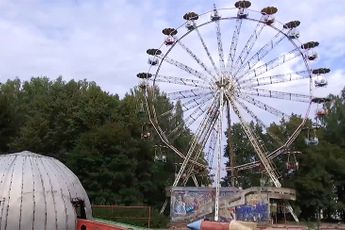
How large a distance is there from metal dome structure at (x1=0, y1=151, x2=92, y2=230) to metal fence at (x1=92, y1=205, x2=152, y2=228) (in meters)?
20.8

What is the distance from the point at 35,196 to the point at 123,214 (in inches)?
1008

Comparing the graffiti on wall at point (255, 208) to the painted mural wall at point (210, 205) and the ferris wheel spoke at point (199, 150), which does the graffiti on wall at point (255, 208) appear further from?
the ferris wheel spoke at point (199, 150)

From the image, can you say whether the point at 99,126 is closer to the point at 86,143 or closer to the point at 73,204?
the point at 86,143

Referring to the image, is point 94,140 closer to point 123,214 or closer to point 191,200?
point 191,200

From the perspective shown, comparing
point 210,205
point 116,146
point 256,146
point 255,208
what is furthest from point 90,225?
point 116,146

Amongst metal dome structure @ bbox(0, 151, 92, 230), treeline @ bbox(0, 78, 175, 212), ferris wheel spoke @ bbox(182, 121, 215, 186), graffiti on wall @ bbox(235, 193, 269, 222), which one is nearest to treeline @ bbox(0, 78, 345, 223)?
treeline @ bbox(0, 78, 175, 212)

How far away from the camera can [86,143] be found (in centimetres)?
6981

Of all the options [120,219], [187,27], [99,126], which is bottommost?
[120,219]

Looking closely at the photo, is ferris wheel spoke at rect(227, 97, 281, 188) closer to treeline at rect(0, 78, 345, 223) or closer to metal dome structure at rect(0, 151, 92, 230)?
treeline at rect(0, 78, 345, 223)

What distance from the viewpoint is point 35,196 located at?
2608 centimetres

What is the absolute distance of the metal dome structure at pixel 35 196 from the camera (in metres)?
25.8

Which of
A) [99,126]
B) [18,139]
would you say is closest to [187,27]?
[99,126]

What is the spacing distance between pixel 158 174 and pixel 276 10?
27.2 meters

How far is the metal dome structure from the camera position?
84.5ft
